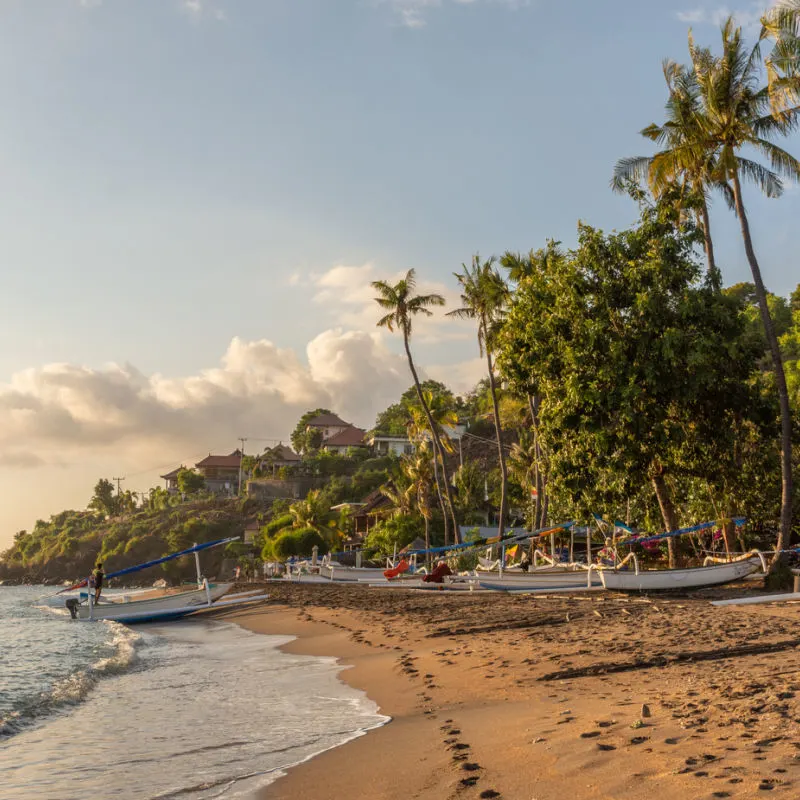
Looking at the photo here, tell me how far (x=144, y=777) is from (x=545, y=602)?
57.4 feet

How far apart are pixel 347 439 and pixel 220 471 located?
1039 inches

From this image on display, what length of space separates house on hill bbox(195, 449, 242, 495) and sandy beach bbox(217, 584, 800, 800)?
363 feet

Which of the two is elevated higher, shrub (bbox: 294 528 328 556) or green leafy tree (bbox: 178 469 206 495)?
green leafy tree (bbox: 178 469 206 495)

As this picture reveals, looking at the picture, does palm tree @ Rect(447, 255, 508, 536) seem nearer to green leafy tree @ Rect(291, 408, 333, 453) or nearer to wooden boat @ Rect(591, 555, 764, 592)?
wooden boat @ Rect(591, 555, 764, 592)

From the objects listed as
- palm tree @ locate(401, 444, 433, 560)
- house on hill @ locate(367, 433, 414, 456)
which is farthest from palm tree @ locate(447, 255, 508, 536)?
house on hill @ locate(367, 433, 414, 456)

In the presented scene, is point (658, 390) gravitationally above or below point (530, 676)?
above

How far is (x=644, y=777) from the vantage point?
540cm

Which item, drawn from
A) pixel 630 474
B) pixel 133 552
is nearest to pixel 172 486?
pixel 133 552

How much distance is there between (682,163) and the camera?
27.6 m

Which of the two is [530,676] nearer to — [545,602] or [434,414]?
[545,602]

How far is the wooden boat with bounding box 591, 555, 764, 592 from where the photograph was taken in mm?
23656

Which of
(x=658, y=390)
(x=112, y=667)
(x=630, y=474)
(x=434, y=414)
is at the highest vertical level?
(x=434, y=414)

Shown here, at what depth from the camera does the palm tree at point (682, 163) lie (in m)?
27.6

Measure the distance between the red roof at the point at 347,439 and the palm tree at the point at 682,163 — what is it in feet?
280
